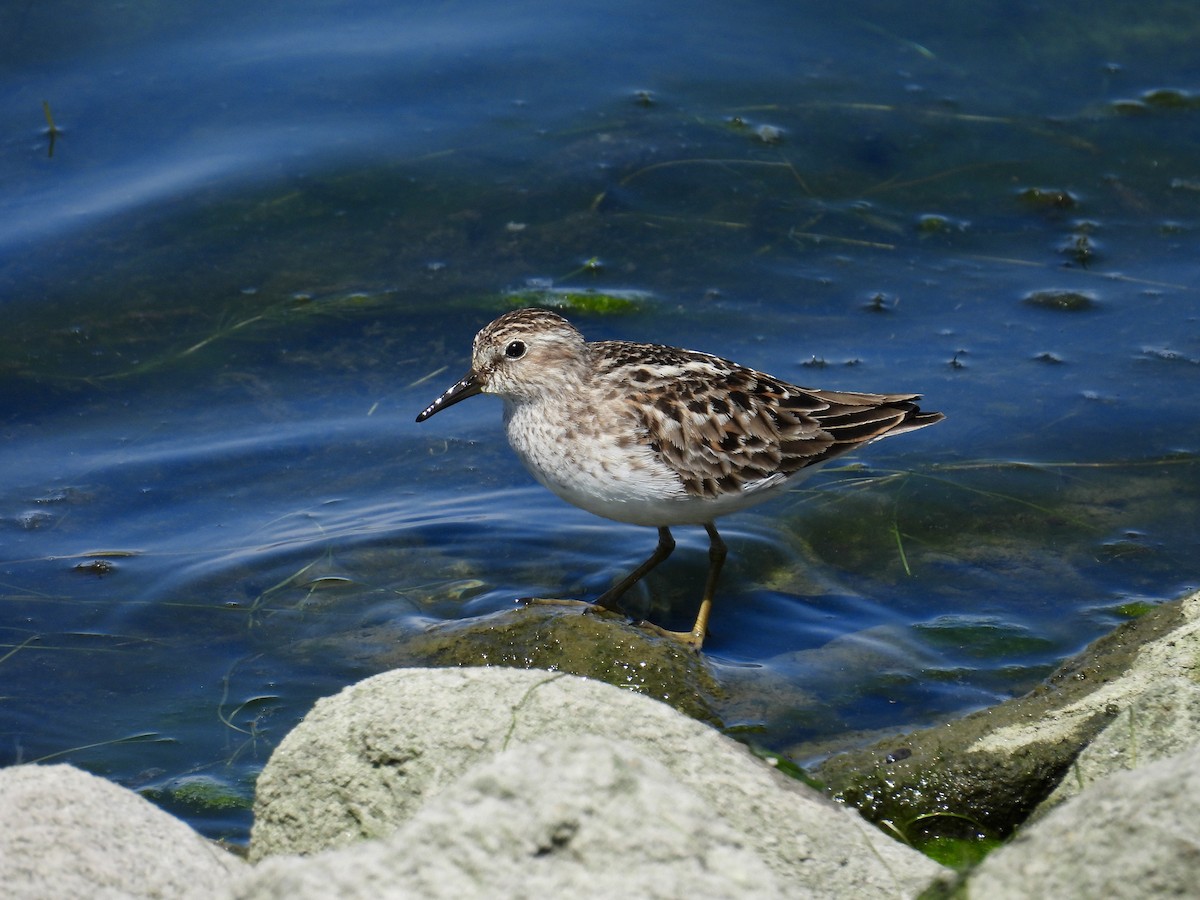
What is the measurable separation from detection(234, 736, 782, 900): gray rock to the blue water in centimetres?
256

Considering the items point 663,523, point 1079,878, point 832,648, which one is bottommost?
point 832,648

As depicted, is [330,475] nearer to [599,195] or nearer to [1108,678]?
[599,195]

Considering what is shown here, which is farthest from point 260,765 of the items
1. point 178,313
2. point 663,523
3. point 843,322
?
point 843,322

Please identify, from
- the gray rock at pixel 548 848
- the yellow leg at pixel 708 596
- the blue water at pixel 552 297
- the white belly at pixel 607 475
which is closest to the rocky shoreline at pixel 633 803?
the gray rock at pixel 548 848

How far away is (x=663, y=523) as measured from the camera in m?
7.02

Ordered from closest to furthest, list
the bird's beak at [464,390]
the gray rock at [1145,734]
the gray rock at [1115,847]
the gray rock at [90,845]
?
the gray rock at [1115,847] < the gray rock at [90,845] < the gray rock at [1145,734] < the bird's beak at [464,390]

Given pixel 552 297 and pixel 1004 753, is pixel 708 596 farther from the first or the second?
pixel 552 297

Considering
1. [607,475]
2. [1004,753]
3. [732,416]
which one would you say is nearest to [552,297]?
[732,416]

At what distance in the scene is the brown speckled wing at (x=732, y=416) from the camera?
6957 millimetres

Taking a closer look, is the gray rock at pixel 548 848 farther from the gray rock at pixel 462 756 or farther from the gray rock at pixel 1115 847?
the gray rock at pixel 462 756

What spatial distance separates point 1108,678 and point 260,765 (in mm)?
3430

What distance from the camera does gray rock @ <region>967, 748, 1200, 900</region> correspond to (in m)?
3.13

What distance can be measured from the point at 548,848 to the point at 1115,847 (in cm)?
129

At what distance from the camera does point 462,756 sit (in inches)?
168
